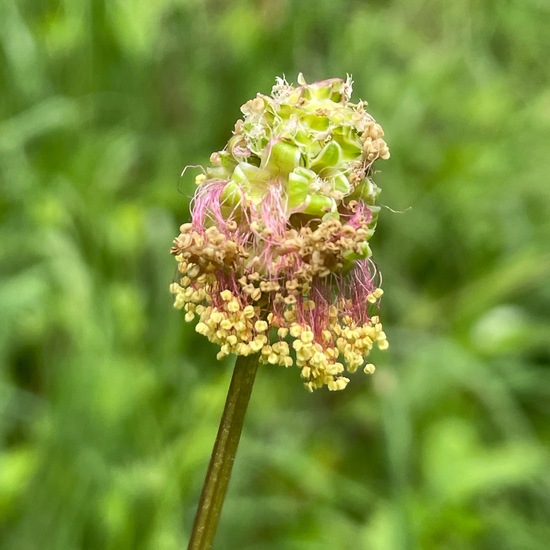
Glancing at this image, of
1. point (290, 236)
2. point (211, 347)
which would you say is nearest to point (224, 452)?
point (290, 236)

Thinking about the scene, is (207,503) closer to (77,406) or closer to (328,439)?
(77,406)

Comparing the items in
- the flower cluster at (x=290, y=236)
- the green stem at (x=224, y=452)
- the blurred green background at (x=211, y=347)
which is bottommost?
the green stem at (x=224, y=452)

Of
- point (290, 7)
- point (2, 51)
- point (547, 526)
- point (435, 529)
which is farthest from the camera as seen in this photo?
point (290, 7)

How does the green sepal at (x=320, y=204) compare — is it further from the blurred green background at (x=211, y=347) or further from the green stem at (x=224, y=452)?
the blurred green background at (x=211, y=347)

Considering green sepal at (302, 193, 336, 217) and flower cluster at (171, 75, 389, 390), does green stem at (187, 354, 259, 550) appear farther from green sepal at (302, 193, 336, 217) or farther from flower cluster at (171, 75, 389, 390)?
green sepal at (302, 193, 336, 217)

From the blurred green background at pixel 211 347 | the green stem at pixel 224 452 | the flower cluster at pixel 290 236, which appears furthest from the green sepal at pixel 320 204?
the blurred green background at pixel 211 347

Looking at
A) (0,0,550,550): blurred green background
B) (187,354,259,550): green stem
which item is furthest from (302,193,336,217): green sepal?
(0,0,550,550): blurred green background

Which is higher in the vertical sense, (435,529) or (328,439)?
(328,439)

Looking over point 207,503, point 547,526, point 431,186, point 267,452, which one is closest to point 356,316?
point 207,503
